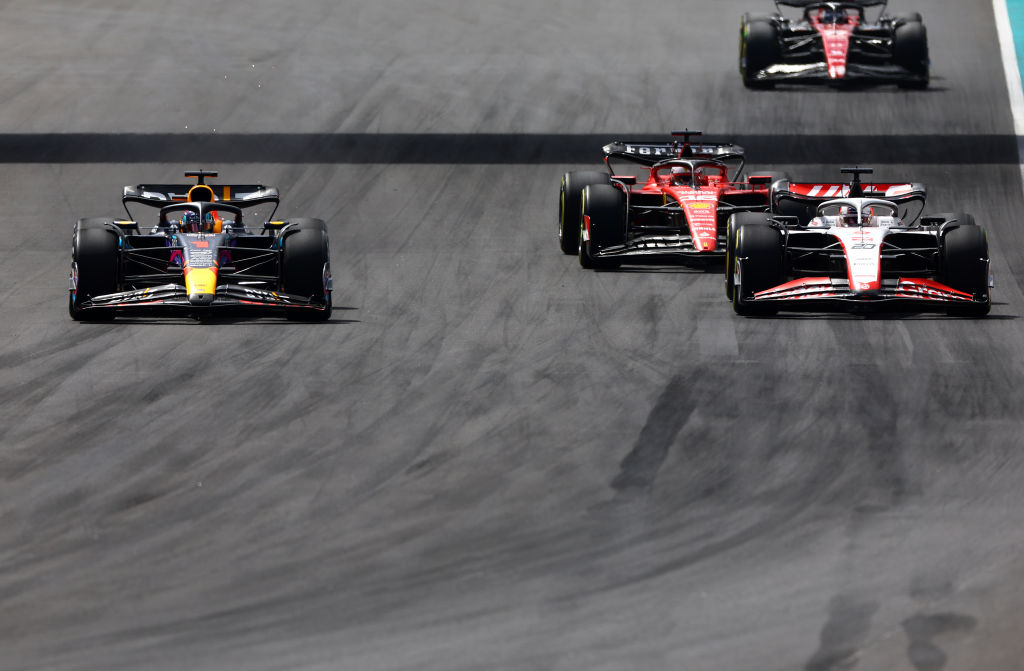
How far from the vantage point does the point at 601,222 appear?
2084cm

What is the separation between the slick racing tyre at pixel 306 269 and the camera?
1819 centimetres

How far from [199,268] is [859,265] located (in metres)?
6.46

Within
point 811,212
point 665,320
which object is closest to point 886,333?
point 665,320

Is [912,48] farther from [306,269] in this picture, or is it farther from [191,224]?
[191,224]

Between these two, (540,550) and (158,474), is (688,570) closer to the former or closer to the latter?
(540,550)

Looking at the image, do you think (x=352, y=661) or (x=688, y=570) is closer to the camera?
(x=352, y=661)

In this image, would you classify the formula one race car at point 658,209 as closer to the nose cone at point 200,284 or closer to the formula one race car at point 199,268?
the formula one race car at point 199,268

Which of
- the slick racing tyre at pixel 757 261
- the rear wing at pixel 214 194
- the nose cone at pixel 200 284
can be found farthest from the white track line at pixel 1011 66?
the nose cone at pixel 200 284

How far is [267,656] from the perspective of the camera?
400 inches

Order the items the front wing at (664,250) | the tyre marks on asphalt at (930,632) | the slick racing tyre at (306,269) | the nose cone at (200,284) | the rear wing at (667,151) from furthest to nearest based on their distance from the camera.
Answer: the rear wing at (667,151), the front wing at (664,250), the slick racing tyre at (306,269), the nose cone at (200,284), the tyre marks on asphalt at (930,632)

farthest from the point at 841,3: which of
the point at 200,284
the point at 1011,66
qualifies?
the point at 200,284

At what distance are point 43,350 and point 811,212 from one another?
978cm

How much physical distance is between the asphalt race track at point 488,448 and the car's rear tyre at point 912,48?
10.1ft

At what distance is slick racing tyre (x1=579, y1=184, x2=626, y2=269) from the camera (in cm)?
2073
